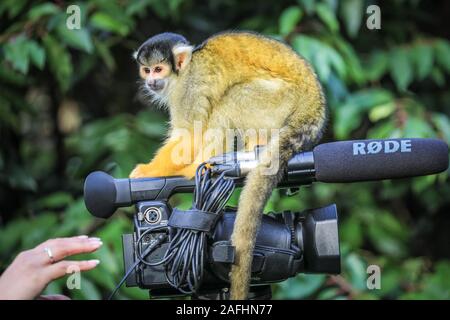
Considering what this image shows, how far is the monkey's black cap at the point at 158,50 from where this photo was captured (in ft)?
8.21

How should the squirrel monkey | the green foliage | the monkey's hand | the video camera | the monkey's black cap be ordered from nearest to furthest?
1. the video camera
2. the monkey's hand
3. the squirrel monkey
4. the monkey's black cap
5. the green foliage

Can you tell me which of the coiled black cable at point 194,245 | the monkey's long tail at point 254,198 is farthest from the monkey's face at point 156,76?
the coiled black cable at point 194,245

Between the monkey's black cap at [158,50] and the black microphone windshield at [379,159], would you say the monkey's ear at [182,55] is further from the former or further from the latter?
the black microphone windshield at [379,159]

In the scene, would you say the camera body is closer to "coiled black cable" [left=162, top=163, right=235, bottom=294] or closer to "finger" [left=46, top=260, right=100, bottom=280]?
"coiled black cable" [left=162, top=163, right=235, bottom=294]

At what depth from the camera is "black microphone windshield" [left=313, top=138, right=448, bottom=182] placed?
Result: 1.59 metres

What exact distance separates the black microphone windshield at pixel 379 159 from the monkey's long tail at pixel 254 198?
159 mm

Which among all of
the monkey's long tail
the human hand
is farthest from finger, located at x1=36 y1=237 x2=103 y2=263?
the monkey's long tail

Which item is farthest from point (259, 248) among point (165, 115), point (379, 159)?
point (165, 115)

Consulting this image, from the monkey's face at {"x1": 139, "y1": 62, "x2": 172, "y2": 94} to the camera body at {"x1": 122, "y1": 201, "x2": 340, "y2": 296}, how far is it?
101 cm

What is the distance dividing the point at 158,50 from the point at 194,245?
46.9 inches

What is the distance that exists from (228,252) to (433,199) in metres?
2.68

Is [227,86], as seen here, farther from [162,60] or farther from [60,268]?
[60,268]

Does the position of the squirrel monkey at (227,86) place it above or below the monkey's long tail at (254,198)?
above

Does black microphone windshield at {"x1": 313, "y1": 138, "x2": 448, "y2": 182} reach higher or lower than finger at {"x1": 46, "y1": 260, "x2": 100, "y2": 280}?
higher
